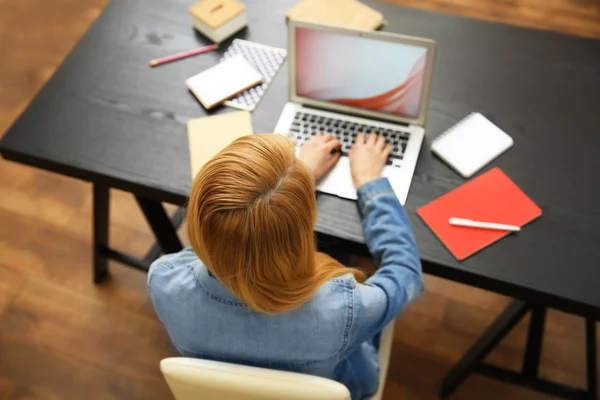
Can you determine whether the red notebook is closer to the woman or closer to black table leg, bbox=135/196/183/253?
the woman

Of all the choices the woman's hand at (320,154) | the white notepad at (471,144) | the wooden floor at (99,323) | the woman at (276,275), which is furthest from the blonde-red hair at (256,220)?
the wooden floor at (99,323)

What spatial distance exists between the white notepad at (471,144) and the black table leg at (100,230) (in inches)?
34.5

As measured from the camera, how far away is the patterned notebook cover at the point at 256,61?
133cm

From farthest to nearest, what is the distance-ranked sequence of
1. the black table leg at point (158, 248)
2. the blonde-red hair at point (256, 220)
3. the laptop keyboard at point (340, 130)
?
1. the black table leg at point (158, 248)
2. the laptop keyboard at point (340, 130)
3. the blonde-red hair at point (256, 220)

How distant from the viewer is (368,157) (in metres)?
1.20

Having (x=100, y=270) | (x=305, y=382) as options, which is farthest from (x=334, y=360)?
(x=100, y=270)

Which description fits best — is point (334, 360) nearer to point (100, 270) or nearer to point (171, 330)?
point (171, 330)

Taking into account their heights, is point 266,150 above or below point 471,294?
above

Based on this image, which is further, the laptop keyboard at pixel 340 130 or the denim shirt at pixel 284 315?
the laptop keyboard at pixel 340 130

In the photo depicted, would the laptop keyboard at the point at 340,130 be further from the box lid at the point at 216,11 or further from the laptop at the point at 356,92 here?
the box lid at the point at 216,11

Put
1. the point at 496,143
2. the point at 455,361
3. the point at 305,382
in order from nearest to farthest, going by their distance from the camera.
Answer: the point at 305,382 → the point at 496,143 → the point at 455,361

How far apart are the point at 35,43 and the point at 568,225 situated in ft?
7.34

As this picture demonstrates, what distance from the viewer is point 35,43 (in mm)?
2545

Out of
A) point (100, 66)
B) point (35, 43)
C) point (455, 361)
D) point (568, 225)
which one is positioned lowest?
point (455, 361)
